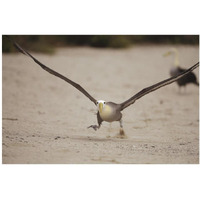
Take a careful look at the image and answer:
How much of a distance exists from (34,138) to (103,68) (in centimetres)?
532

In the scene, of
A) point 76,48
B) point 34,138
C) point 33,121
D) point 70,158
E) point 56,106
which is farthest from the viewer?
point 76,48

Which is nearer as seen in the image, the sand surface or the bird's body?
the sand surface

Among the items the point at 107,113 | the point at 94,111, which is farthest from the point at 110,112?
the point at 94,111

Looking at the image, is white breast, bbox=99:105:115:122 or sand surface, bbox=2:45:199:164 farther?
white breast, bbox=99:105:115:122

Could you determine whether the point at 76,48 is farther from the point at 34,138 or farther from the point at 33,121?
the point at 34,138

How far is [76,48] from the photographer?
1184 cm

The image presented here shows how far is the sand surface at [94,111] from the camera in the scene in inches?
224

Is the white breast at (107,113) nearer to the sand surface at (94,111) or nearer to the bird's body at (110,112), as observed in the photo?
the bird's body at (110,112)

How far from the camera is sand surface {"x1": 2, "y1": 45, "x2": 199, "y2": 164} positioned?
5.70 meters

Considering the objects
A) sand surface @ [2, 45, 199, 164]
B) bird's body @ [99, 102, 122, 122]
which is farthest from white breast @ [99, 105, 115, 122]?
sand surface @ [2, 45, 199, 164]

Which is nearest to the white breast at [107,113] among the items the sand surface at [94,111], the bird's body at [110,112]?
the bird's body at [110,112]

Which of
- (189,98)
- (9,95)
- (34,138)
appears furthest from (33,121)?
Answer: (189,98)

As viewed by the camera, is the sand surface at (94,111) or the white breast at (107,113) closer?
the sand surface at (94,111)

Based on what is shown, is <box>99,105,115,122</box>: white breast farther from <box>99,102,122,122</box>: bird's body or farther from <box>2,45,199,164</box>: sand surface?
<box>2,45,199,164</box>: sand surface
